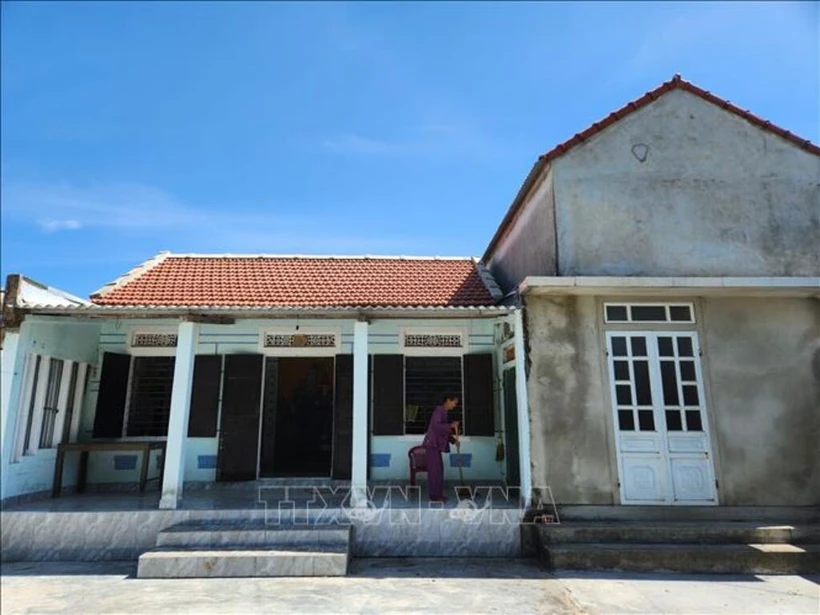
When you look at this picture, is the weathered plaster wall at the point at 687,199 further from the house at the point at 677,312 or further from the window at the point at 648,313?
the window at the point at 648,313

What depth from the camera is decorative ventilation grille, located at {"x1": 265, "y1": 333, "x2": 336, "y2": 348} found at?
941cm

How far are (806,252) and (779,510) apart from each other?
359cm

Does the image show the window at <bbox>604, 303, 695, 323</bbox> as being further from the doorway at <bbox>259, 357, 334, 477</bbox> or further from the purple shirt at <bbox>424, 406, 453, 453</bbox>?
the doorway at <bbox>259, 357, 334, 477</bbox>

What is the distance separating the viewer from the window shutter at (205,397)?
9.02m

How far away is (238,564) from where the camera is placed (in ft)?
19.3

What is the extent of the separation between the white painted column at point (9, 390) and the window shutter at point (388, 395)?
5.07 m

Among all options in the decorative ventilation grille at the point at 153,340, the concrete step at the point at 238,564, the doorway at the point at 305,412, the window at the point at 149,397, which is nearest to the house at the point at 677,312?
the concrete step at the point at 238,564

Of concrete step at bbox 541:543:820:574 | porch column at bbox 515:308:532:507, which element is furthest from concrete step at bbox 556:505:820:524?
concrete step at bbox 541:543:820:574

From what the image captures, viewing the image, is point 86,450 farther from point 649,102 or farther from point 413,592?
point 649,102

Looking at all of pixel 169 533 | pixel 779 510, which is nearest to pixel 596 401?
pixel 779 510

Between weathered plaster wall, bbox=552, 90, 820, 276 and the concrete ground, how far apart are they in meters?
3.86

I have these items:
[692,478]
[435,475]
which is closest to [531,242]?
[435,475]

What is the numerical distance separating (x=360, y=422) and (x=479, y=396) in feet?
9.14

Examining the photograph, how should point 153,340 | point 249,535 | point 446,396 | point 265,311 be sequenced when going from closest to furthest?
point 249,535 < point 265,311 < point 153,340 < point 446,396
